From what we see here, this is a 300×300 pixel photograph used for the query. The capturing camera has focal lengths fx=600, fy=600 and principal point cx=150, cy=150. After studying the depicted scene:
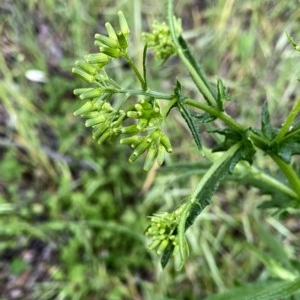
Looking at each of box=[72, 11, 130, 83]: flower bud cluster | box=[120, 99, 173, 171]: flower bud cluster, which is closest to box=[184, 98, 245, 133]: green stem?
box=[120, 99, 173, 171]: flower bud cluster

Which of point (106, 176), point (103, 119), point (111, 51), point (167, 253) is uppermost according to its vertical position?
point (106, 176)

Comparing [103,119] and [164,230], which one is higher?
[103,119]

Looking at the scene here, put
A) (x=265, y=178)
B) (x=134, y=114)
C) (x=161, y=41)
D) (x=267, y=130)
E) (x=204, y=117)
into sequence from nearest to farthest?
(x=134, y=114)
(x=204, y=117)
(x=267, y=130)
(x=161, y=41)
(x=265, y=178)

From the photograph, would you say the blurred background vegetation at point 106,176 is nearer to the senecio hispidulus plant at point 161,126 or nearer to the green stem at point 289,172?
the green stem at point 289,172

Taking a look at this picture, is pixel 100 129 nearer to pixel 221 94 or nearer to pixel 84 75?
pixel 84 75

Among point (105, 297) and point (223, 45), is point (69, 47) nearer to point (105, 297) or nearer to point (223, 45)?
point (223, 45)

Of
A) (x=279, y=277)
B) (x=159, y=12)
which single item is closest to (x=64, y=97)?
(x=159, y=12)

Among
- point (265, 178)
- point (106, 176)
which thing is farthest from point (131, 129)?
point (106, 176)

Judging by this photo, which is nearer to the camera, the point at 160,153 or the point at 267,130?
the point at 160,153
